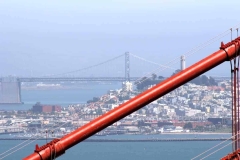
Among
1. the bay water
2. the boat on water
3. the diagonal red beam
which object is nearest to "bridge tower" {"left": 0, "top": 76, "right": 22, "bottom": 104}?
the boat on water

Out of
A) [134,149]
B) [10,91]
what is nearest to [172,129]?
[134,149]

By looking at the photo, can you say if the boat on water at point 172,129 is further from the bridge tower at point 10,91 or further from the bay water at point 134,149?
the bridge tower at point 10,91

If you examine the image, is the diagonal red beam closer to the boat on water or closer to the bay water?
the bay water

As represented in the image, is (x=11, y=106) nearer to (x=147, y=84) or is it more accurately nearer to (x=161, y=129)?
(x=147, y=84)

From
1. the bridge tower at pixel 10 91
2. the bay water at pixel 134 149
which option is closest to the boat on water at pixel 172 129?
the bay water at pixel 134 149

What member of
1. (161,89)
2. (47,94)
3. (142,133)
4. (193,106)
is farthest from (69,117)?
(161,89)

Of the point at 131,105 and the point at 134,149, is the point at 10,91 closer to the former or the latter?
the point at 134,149
